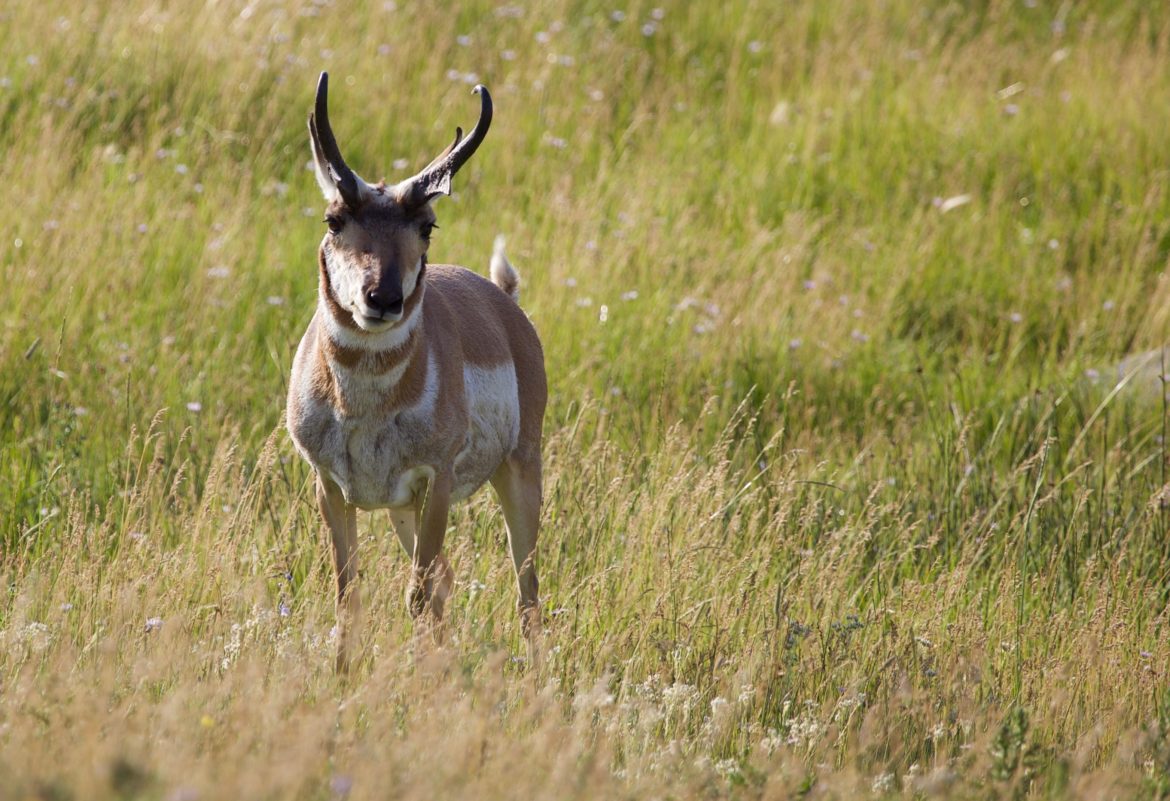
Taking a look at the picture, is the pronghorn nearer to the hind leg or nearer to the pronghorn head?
the pronghorn head

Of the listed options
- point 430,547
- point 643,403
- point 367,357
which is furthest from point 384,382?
point 643,403

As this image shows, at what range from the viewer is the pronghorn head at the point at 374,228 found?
4.76 metres

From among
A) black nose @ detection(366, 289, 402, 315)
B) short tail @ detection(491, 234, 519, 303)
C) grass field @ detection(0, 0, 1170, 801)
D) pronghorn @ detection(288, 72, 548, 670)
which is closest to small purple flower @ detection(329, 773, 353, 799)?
grass field @ detection(0, 0, 1170, 801)

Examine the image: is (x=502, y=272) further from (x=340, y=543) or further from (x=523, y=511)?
(x=340, y=543)

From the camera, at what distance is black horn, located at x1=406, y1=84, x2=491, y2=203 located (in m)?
5.01

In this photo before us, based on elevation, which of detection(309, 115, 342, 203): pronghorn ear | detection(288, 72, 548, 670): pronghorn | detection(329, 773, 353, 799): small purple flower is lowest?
detection(329, 773, 353, 799): small purple flower

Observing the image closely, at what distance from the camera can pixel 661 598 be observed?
5648 millimetres

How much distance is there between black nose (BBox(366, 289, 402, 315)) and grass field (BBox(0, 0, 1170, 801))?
1044mm

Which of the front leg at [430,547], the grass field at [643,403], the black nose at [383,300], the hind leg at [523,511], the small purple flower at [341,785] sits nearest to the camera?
the small purple flower at [341,785]

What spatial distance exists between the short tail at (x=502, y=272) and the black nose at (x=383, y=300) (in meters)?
1.67

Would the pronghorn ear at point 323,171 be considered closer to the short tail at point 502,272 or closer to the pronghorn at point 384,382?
the pronghorn at point 384,382

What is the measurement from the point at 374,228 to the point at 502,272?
1566mm

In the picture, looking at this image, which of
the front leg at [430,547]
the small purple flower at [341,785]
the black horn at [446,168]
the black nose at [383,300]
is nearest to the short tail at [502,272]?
the black horn at [446,168]

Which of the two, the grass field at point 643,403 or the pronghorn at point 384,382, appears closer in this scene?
the grass field at point 643,403
